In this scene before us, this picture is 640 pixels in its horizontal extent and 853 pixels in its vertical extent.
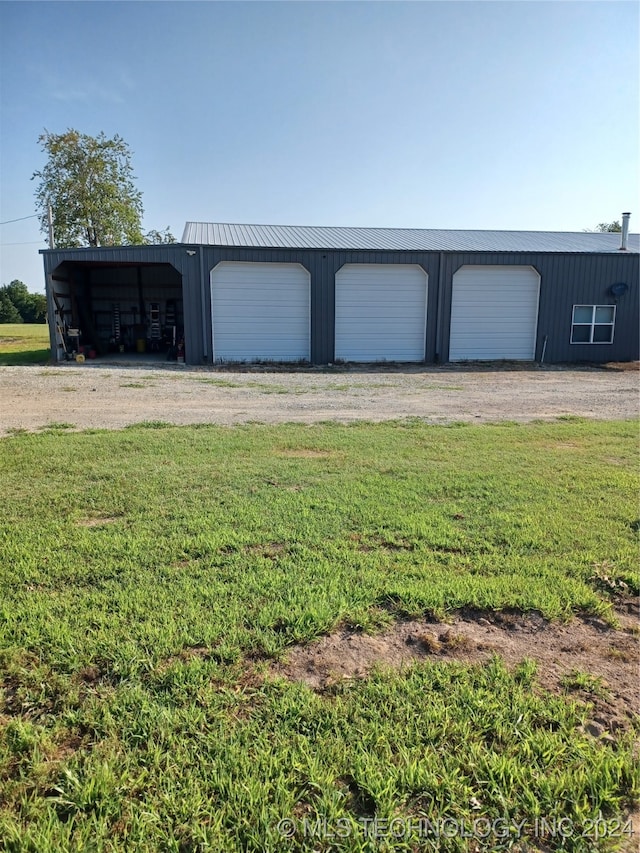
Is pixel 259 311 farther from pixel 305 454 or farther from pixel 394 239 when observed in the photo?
pixel 305 454

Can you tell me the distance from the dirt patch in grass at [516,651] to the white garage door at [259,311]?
15.3 meters

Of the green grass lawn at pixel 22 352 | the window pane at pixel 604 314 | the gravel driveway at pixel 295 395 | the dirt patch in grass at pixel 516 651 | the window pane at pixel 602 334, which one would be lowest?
the dirt patch in grass at pixel 516 651

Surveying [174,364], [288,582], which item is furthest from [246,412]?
[174,364]

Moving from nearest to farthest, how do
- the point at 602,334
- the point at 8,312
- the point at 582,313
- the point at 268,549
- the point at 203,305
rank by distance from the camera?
the point at 268,549, the point at 203,305, the point at 582,313, the point at 602,334, the point at 8,312

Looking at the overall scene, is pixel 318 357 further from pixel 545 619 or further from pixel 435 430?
pixel 545 619

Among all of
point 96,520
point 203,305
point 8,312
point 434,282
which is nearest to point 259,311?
point 203,305

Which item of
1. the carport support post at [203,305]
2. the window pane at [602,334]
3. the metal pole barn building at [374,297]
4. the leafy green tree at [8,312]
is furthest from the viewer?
the leafy green tree at [8,312]

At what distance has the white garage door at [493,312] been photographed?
1816 cm

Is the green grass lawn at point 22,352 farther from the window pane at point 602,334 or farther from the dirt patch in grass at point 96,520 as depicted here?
the window pane at point 602,334

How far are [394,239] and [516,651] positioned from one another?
62.1 feet

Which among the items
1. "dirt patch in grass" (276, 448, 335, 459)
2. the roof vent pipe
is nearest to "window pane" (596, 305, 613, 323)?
the roof vent pipe

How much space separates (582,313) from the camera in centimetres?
1900

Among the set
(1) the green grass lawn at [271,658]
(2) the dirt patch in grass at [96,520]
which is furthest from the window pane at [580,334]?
(2) the dirt patch in grass at [96,520]

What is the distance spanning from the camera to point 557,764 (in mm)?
1813
